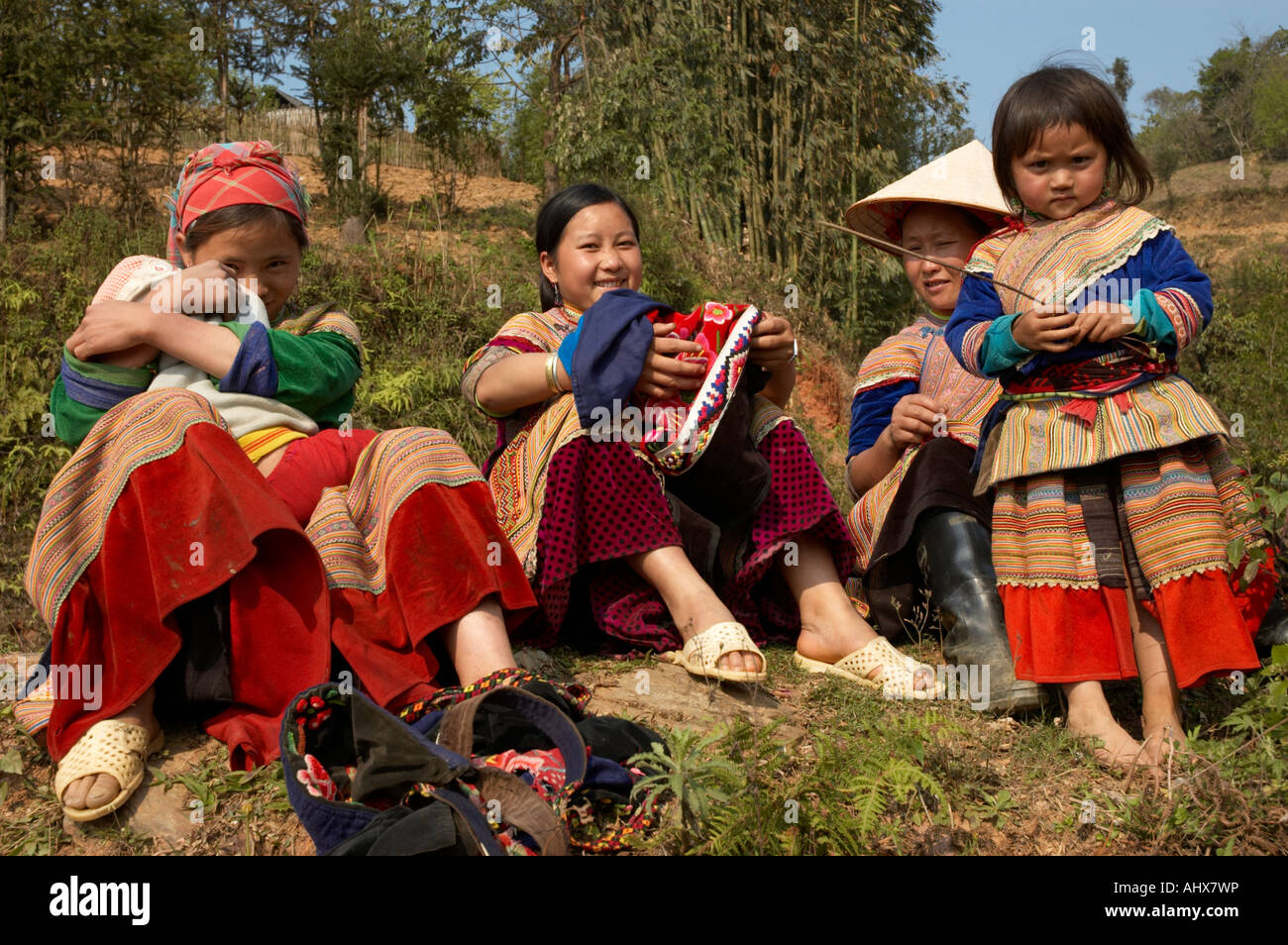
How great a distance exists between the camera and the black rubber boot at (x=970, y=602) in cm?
290

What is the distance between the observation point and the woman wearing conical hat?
122 inches

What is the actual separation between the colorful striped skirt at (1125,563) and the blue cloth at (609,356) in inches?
43.0

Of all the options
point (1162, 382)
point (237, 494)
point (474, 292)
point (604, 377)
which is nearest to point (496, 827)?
point (237, 494)

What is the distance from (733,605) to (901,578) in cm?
56

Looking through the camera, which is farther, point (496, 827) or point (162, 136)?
point (162, 136)

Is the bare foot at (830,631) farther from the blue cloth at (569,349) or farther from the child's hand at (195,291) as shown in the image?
the child's hand at (195,291)

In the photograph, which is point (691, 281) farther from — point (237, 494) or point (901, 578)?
point (237, 494)

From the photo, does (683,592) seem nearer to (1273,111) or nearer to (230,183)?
(230,183)

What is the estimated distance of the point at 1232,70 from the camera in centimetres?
3128

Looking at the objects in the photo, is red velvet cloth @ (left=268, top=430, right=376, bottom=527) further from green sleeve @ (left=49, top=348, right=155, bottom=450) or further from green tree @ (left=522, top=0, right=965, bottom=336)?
green tree @ (left=522, top=0, right=965, bottom=336)

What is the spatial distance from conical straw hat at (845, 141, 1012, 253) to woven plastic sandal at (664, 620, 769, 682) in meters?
1.44
